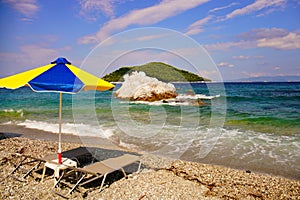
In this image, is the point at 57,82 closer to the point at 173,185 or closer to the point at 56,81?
the point at 56,81

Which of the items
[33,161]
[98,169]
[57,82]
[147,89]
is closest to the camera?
[57,82]

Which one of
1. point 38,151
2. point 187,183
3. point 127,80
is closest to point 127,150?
point 38,151

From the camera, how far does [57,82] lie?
13.8 ft

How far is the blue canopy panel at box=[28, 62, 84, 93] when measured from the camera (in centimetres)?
407

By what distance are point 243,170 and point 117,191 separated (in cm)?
360

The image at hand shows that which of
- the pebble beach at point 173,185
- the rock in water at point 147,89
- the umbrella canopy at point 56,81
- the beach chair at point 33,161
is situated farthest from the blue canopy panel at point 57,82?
the rock in water at point 147,89

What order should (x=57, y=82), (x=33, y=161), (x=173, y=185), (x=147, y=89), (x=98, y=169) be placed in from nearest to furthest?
(x=57, y=82), (x=98, y=169), (x=173, y=185), (x=33, y=161), (x=147, y=89)

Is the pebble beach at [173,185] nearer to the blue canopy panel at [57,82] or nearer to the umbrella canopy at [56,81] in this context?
the umbrella canopy at [56,81]

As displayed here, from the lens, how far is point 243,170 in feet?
20.9

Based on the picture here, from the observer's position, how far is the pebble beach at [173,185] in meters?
4.33

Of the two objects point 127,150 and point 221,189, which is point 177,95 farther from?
point 221,189

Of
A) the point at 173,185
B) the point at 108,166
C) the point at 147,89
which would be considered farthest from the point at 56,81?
the point at 147,89

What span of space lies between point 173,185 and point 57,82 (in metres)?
2.95

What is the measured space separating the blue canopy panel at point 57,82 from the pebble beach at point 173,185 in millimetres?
1838
